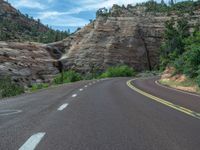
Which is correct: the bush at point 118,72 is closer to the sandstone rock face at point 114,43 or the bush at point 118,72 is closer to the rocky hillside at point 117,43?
the rocky hillside at point 117,43

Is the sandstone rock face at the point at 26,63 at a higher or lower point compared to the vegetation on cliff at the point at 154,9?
lower

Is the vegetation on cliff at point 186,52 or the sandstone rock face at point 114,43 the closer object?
the vegetation on cliff at point 186,52

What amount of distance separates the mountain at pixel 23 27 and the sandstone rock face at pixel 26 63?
26.3 metres

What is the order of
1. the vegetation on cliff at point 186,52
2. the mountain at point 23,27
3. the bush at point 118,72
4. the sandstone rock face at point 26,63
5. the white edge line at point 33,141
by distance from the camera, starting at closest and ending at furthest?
the white edge line at point 33,141 < the vegetation on cliff at point 186,52 < the sandstone rock face at point 26,63 < the bush at point 118,72 < the mountain at point 23,27

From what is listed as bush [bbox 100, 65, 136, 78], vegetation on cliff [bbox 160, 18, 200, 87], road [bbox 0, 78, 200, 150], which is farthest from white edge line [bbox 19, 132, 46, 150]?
bush [bbox 100, 65, 136, 78]

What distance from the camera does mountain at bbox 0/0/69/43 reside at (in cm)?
11606

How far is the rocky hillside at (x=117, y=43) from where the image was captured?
97688 mm

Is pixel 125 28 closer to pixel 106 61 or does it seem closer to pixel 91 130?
pixel 106 61

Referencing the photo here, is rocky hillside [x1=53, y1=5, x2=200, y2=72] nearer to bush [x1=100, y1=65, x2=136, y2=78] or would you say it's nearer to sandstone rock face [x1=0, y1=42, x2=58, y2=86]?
bush [x1=100, y1=65, x2=136, y2=78]

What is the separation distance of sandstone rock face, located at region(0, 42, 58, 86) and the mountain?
2627 cm

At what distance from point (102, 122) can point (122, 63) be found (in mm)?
89817

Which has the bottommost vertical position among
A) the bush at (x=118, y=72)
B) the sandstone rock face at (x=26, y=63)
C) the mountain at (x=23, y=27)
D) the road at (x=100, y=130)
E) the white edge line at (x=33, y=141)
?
the bush at (x=118, y=72)

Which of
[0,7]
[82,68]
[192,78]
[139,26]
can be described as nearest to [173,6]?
[139,26]

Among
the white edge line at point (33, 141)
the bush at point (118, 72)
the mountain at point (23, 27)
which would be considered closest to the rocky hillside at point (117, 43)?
the bush at point (118, 72)
